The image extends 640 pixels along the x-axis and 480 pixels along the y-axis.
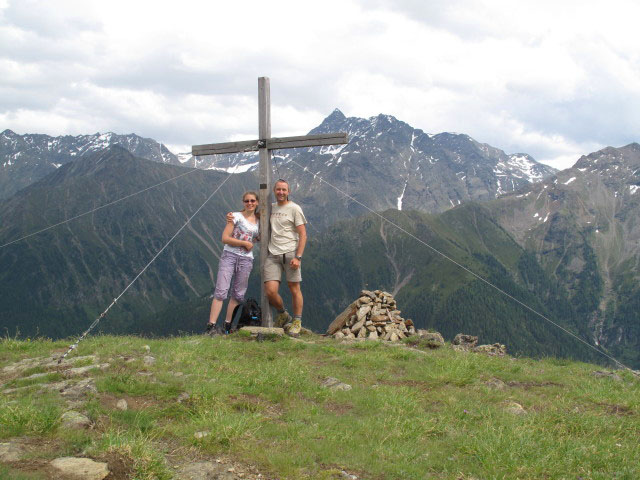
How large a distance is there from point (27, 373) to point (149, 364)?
2.19m

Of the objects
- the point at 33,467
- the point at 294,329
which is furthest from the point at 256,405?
the point at 294,329

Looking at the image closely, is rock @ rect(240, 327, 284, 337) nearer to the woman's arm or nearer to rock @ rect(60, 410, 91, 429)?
the woman's arm

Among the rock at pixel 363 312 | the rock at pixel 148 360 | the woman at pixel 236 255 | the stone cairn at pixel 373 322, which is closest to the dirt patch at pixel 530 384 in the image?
the stone cairn at pixel 373 322

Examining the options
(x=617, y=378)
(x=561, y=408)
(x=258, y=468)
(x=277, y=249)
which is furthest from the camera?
(x=277, y=249)

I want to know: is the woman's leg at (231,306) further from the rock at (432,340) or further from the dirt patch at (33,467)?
the dirt patch at (33,467)

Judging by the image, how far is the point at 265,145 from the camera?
53.1ft

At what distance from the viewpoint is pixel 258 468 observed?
19.8 feet

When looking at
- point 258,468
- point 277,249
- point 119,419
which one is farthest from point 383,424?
point 277,249

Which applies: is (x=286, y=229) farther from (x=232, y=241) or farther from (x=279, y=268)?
(x=232, y=241)

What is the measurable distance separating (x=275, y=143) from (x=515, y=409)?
10.6 meters

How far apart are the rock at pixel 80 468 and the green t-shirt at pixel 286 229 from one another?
9.38 metres

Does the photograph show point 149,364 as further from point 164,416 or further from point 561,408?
point 561,408

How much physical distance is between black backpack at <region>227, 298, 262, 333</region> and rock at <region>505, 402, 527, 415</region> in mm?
8533

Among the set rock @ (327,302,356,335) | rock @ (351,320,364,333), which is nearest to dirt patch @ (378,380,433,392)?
rock @ (351,320,364,333)
